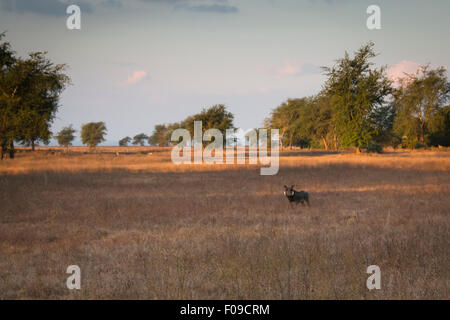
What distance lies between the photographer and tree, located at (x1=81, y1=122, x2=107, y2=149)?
333ft

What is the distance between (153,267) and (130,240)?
2.30 m

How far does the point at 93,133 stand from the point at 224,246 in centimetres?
10739

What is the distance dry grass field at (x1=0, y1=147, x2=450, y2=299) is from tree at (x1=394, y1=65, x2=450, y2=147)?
180 ft

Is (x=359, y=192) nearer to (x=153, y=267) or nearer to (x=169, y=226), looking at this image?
(x=169, y=226)

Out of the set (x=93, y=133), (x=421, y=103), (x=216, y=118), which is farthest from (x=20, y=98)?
(x=93, y=133)

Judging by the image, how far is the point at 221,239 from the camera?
739 centimetres

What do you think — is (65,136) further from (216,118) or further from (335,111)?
(335,111)

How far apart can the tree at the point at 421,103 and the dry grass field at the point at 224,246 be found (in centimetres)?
5487

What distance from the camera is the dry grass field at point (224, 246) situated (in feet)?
15.5

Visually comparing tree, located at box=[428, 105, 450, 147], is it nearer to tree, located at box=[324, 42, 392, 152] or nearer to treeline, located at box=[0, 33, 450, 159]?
treeline, located at box=[0, 33, 450, 159]

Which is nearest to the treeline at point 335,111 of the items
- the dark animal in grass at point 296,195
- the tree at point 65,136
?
the tree at point 65,136

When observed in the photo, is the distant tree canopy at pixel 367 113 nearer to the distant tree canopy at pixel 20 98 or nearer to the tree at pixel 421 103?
the tree at pixel 421 103

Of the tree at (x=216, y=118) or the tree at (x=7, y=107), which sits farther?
the tree at (x=216, y=118)
